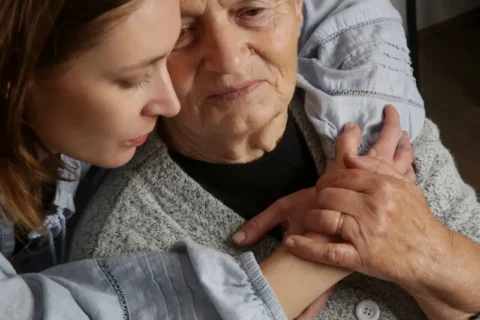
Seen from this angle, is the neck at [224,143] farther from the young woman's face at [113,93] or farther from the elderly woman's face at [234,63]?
the young woman's face at [113,93]

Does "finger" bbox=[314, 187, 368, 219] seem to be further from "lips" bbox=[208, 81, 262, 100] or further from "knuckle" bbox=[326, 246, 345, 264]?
"lips" bbox=[208, 81, 262, 100]

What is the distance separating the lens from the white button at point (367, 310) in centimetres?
116

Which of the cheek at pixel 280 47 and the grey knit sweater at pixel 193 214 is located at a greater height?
the cheek at pixel 280 47

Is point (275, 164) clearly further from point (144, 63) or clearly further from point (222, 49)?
point (144, 63)

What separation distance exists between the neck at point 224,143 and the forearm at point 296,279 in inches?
10.0

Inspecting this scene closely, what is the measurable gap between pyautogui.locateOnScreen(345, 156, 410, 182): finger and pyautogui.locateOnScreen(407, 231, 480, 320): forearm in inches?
5.8

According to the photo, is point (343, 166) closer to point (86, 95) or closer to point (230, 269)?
point (230, 269)

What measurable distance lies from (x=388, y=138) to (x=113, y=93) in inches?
22.4

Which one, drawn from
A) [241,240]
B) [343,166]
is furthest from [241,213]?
[343,166]

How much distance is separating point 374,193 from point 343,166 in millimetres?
123

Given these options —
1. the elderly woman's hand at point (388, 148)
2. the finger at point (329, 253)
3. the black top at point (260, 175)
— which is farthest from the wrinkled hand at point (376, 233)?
the black top at point (260, 175)

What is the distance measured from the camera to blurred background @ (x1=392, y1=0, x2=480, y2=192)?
2650 millimetres

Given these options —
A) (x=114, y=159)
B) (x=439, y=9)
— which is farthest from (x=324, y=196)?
(x=439, y=9)

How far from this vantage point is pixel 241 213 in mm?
1254
